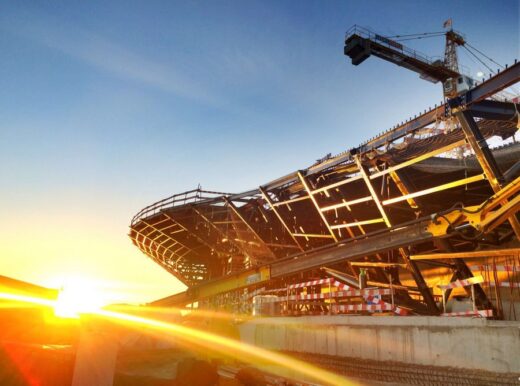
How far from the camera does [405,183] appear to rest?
11.6 metres

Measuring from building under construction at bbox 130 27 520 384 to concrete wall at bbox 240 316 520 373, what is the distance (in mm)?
76

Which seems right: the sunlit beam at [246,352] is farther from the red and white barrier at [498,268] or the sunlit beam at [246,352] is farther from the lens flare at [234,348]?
the red and white barrier at [498,268]

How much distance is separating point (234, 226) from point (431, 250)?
8.59 metres

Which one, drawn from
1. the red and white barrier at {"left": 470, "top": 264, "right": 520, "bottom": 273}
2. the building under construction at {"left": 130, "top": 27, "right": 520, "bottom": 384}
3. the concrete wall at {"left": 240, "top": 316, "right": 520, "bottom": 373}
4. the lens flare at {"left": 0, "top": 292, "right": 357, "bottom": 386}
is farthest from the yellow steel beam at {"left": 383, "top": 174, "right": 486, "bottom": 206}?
the lens flare at {"left": 0, "top": 292, "right": 357, "bottom": 386}

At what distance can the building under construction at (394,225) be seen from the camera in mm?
9258

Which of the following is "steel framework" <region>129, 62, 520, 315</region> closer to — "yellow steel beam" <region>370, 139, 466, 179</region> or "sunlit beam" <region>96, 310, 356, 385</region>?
"yellow steel beam" <region>370, 139, 466, 179</region>

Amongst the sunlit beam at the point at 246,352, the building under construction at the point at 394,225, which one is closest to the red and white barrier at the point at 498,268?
the building under construction at the point at 394,225

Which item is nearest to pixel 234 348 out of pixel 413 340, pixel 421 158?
pixel 413 340

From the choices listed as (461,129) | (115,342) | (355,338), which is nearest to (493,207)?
(461,129)

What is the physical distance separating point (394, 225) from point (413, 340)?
12.2 feet

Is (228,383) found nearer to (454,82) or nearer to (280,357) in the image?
(280,357)

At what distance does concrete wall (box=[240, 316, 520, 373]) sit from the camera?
282 inches

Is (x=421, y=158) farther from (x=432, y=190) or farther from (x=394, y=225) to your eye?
(x=394, y=225)

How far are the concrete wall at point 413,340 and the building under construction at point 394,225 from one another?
0.25ft
